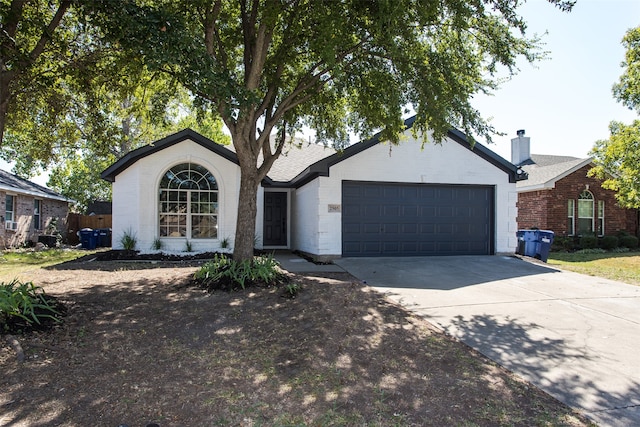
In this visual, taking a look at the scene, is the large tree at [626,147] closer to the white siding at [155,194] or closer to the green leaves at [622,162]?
the green leaves at [622,162]

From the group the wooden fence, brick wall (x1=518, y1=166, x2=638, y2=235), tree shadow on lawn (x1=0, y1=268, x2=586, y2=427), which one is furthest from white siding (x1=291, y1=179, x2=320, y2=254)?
the wooden fence

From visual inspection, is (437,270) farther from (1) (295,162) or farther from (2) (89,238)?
(2) (89,238)

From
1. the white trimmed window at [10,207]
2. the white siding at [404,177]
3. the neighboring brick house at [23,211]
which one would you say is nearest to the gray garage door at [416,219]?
the white siding at [404,177]

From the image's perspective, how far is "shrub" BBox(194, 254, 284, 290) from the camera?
729 cm

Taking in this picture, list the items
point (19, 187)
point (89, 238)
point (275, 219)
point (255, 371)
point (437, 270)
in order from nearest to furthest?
1. point (255, 371)
2. point (437, 270)
3. point (275, 219)
4. point (89, 238)
5. point (19, 187)

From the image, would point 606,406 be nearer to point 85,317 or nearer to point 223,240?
point 85,317

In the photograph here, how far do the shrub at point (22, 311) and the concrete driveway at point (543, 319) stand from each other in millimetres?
5308

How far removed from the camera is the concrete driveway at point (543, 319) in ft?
12.5

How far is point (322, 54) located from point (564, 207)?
15694 millimetres

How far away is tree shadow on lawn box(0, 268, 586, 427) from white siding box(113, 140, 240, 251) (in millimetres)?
6974

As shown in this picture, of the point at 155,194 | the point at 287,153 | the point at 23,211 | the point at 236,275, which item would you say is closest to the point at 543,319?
the point at 236,275

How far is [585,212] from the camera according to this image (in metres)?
18.7

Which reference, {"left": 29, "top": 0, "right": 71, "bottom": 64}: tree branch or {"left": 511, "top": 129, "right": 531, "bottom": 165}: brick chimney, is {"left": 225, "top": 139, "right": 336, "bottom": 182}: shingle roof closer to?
{"left": 29, "top": 0, "right": 71, "bottom": 64}: tree branch

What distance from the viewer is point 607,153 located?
56.2 ft
